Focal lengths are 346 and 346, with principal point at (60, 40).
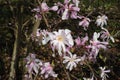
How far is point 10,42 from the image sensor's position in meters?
4.49

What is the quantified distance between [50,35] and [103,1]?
3758mm

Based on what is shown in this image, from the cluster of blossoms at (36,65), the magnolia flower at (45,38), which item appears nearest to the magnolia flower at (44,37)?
the magnolia flower at (45,38)

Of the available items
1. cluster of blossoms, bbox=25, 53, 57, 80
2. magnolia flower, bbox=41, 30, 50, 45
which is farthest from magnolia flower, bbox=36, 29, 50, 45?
cluster of blossoms, bbox=25, 53, 57, 80

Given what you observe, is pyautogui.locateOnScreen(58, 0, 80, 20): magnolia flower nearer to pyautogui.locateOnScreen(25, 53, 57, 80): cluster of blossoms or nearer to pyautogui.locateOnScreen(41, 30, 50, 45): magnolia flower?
pyautogui.locateOnScreen(41, 30, 50, 45): magnolia flower

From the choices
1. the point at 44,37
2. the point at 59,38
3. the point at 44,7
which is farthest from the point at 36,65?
the point at 59,38

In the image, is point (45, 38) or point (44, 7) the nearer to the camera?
point (45, 38)

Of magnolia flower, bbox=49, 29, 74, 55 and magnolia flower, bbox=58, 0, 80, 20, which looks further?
magnolia flower, bbox=58, 0, 80, 20

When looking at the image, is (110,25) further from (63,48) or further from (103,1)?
(63,48)

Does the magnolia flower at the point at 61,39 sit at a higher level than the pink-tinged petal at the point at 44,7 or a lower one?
lower

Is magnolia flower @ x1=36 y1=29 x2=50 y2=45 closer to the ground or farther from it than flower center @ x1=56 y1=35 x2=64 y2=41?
closer to the ground

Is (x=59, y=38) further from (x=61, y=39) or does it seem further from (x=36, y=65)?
(x=36, y=65)

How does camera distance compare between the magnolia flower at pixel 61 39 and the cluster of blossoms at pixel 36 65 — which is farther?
the cluster of blossoms at pixel 36 65

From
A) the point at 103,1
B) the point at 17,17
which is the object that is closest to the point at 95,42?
the point at 17,17

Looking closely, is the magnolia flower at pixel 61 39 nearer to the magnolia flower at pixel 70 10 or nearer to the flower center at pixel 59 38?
Result: the flower center at pixel 59 38
